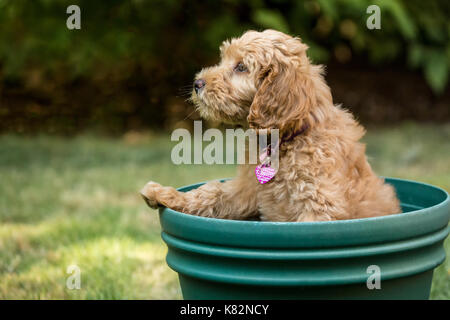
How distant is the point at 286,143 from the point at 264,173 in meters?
0.18

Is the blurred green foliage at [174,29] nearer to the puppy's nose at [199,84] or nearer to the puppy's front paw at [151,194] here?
the puppy's nose at [199,84]

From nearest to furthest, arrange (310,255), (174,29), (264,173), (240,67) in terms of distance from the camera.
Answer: (310,255) → (264,173) → (240,67) → (174,29)

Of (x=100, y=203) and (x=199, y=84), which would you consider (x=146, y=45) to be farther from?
(x=199, y=84)

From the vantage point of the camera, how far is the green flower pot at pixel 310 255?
2154 millimetres

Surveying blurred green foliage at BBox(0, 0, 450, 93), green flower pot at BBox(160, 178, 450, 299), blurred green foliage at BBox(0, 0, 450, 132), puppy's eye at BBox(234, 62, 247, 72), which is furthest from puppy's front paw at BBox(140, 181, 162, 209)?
blurred green foliage at BBox(0, 0, 450, 93)

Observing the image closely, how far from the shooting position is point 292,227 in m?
2.13

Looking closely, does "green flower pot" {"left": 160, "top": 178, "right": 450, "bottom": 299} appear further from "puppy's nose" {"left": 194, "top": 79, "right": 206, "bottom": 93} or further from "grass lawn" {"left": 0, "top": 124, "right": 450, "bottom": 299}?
"grass lawn" {"left": 0, "top": 124, "right": 450, "bottom": 299}

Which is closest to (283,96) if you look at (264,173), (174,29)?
(264,173)

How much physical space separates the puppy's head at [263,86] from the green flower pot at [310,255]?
672 mm

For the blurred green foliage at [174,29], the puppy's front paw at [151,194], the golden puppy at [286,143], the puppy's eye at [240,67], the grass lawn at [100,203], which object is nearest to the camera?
the golden puppy at [286,143]

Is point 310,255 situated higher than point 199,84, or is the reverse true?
point 199,84

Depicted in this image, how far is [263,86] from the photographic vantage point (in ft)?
8.95

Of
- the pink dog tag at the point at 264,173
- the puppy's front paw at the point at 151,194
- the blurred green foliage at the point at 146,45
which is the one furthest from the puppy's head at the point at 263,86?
the blurred green foliage at the point at 146,45

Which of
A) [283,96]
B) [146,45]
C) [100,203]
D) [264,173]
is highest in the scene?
[146,45]
